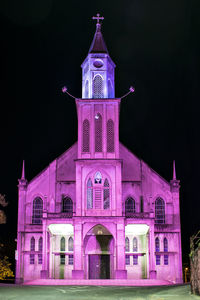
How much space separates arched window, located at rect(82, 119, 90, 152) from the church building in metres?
0.09

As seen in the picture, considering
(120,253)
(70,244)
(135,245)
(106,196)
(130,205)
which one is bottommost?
(120,253)

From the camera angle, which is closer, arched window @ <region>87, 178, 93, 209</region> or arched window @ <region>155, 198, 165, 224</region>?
arched window @ <region>87, 178, 93, 209</region>

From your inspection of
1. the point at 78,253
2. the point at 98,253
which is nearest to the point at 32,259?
the point at 98,253

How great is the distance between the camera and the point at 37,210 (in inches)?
1779

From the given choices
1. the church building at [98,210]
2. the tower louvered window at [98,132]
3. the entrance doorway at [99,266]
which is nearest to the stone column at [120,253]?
the church building at [98,210]

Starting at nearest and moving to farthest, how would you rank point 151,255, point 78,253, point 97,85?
point 78,253 → point 151,255 → point 97,85

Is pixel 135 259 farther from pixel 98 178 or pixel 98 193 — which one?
pixel 98 178

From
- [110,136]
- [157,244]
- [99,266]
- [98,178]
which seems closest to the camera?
[98,178]

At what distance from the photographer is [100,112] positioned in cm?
4300

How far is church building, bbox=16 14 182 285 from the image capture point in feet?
132

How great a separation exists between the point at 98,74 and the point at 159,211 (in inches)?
552

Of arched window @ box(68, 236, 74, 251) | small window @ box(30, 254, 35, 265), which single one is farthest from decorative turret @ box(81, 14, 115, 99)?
small window @ box(30, 254, 35, 265)

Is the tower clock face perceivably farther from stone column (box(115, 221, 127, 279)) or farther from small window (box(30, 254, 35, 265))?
→ small window (box(30, 254, 35, 265))

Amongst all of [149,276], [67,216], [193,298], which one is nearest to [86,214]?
[67,216]
